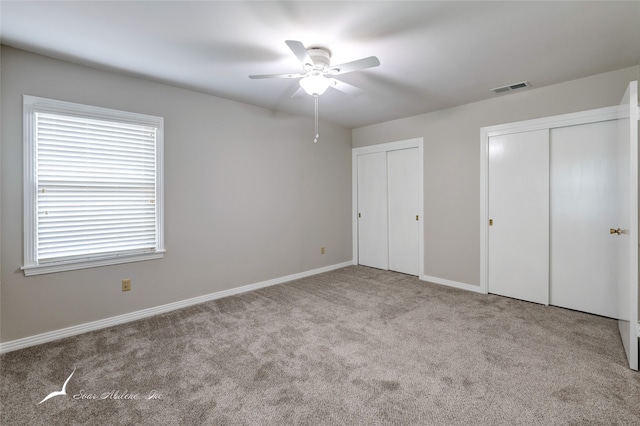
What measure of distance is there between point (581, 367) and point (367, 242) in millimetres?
3405

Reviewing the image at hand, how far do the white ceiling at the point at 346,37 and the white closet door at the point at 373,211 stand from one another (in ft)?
6.55

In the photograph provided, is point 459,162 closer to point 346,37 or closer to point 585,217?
point 585,217

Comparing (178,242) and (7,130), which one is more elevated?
(7,130)

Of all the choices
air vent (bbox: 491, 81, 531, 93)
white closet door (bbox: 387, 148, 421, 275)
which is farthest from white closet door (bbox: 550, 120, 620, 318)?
white closet door (bbox: 387, 148, 421, 275)

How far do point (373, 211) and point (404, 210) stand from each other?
23.4 inches

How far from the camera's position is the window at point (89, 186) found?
259 centimetres

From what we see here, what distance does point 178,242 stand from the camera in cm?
344

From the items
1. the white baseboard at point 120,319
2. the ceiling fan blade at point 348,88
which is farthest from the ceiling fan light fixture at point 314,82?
the white baseboard at point 120,319

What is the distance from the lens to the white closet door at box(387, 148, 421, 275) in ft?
15.4

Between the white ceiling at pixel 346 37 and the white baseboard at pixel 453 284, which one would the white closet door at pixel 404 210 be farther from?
the white ceiling at pixel 346 37

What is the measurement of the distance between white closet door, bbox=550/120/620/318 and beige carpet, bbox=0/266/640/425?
24 centimetres

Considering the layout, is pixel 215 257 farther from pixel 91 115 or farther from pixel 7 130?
pixel 7 130

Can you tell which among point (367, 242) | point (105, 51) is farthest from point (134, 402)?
point (367, 242)

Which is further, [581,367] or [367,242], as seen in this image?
[367,242]
